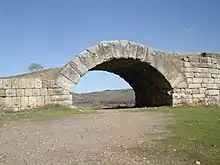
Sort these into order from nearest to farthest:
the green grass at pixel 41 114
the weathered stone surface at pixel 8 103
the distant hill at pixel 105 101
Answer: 1. the green grass at pixel 41 114
2. the weathered stone surface at pixel 8 103
3. the distant hill at pixel 105 101

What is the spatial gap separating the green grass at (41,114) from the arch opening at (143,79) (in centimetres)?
330

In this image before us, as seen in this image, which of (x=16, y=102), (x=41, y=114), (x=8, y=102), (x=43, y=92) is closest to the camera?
(x=41, y=114)

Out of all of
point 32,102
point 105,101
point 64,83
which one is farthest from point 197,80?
point 105,101

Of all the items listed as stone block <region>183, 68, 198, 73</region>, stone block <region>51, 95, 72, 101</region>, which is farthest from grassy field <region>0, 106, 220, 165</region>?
stone block <region>183, 68, 198, 73</region>

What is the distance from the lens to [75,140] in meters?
6.02

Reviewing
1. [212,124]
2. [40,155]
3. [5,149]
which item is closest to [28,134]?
[5,149]

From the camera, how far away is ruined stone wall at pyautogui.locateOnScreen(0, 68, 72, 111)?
1090 cm

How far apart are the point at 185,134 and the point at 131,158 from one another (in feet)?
7.20

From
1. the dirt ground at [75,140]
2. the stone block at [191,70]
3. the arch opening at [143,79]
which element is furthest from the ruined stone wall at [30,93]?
the stone block at [191,70]

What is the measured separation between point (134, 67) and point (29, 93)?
569 centimetres

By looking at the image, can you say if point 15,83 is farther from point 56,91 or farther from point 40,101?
point 56,91

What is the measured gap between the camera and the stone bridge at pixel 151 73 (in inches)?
465

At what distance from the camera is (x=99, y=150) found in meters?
5.23

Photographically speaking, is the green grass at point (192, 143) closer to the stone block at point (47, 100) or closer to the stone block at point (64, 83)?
the stone block at point (64, 83)
